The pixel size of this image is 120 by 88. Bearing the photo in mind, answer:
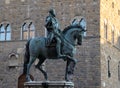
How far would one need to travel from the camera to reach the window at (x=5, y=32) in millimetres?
31547

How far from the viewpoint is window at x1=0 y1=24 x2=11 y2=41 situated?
31.5m

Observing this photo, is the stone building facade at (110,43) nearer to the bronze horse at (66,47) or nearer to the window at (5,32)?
the window at (5,32)

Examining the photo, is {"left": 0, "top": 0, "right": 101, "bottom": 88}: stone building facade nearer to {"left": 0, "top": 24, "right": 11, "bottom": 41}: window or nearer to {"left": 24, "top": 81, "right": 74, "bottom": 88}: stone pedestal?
{"left": 0, "top": 24, "right": 11, "bottom": 41}: window

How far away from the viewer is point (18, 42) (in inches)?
1228

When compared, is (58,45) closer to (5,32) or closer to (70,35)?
(70,35)

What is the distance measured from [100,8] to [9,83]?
29.0 ft

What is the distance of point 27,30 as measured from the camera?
31.1 meters

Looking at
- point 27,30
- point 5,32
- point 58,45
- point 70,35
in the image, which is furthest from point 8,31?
point 58,45

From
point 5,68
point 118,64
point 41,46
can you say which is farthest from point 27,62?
point 118,64

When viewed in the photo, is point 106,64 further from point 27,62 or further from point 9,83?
point 27,62

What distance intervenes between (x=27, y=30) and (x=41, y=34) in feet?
3.83

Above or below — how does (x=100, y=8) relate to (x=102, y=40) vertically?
above

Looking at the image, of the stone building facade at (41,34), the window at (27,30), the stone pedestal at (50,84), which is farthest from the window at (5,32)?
the stone pedestal at (50,84)

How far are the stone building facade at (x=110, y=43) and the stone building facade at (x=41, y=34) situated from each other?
2.39 ft
